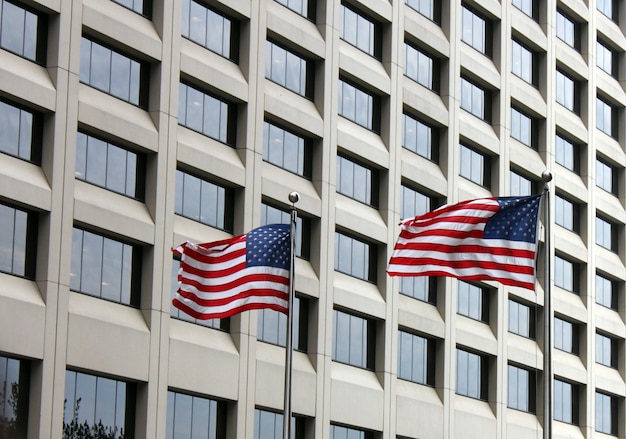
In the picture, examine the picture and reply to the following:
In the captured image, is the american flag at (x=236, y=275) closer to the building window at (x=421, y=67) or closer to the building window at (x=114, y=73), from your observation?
the building window at (x=114, y=73)

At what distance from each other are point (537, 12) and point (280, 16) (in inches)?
851

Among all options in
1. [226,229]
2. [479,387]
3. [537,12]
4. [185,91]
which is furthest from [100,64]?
[537,12]

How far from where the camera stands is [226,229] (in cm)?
4731

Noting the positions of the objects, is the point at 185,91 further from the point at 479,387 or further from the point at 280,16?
the point at 479,387

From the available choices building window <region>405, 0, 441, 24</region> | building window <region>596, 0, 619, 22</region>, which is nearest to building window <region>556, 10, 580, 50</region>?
building window <region>596, 0, 619, 22</region>

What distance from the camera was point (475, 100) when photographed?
62.5 metres

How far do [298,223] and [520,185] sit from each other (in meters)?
17.3

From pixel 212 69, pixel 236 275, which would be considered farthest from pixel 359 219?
pixel 236 275

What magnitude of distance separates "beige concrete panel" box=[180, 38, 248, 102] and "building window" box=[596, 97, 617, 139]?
96.9 feet

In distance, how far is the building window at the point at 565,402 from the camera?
214 feet

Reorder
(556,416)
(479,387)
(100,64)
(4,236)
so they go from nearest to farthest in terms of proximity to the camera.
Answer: (4,236) → (100,64) → (479,387) → (556,416)

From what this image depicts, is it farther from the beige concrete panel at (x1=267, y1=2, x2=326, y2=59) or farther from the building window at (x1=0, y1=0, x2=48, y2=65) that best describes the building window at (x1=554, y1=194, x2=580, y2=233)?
the building window at (x1=0, y1=0, x2=48, y2=65)

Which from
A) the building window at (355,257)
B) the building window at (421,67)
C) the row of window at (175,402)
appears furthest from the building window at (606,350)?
the building window at (355,257)

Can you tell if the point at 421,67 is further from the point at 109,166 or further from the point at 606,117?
the point at 109,166
